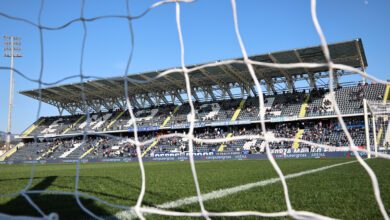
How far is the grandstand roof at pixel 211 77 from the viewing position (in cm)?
2394

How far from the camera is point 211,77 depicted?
28156 mm

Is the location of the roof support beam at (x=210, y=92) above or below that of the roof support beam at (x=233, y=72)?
below

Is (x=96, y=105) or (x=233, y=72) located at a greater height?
(x=233, y=72)

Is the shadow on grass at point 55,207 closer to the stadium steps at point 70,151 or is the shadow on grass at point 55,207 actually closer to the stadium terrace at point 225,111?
the stadium terrace at point 225,111

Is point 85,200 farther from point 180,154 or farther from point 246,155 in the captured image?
point 180,154

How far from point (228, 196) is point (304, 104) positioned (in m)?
24.3

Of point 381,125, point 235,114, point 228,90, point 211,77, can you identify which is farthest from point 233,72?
point 381,125

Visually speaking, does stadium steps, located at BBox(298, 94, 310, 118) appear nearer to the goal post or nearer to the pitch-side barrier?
the pitch-side barrier

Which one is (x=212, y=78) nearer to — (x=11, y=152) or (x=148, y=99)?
(x=148, y=99)

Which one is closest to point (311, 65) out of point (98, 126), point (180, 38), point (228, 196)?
point (180, 38)

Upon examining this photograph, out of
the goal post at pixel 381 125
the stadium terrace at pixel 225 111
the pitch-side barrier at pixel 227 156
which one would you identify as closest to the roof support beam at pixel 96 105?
the stadium terrace at pixel 225 111

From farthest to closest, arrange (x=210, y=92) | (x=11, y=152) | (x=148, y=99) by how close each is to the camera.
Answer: (x=11, y=152) < (x=148, y=99) < (x=210, y=92)

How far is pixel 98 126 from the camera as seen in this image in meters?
35.2

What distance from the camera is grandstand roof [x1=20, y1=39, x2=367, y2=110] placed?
78.5 feet
